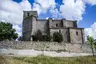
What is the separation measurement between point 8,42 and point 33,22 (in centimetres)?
1872

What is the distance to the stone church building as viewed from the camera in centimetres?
5081

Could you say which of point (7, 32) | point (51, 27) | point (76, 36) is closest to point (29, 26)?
point (51, 27)

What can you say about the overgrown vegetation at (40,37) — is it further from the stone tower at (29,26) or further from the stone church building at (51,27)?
the stone tower at (29,26)

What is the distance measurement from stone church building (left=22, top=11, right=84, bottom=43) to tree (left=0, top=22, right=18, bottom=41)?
484cm

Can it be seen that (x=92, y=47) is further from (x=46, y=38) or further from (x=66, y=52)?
(x=46, y=38)

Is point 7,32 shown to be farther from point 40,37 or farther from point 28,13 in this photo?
point 28,13

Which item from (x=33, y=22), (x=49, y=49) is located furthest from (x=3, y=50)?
(x=33, y=22)

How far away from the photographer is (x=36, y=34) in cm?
5053

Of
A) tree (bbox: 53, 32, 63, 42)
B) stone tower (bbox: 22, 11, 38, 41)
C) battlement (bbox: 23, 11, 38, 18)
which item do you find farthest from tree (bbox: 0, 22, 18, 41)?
tree (bbox: 53, 32, 63, 42)

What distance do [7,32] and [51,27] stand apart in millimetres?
13002

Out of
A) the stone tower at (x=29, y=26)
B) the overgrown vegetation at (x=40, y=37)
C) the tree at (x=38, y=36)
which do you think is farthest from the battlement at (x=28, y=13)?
the tree at (x=38, y=36)

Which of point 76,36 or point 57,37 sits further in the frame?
point 76,36

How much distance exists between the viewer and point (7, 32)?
47.2 meters

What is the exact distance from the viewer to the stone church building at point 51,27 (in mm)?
50812
